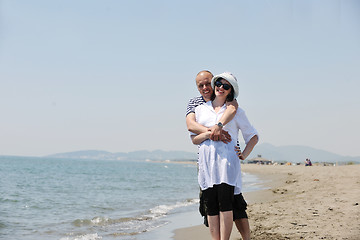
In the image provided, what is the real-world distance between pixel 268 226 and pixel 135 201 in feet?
27.3

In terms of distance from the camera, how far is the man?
2.81m

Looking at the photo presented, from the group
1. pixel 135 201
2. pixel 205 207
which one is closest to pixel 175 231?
pixel 205 207

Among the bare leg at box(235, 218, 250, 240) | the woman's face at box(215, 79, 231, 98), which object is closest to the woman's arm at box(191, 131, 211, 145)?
the woman's face at box(215, 79, 231, 98)

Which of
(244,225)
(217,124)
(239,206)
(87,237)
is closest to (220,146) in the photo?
(217,124)

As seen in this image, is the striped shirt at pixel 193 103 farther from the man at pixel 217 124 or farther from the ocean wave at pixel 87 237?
the ocean wave at pixel 87 237

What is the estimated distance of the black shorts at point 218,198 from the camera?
2.82m

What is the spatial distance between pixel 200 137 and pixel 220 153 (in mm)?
221

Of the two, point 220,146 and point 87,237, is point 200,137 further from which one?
point 87,237

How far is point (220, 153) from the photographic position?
9.29 ft

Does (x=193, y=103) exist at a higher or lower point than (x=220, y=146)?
higher

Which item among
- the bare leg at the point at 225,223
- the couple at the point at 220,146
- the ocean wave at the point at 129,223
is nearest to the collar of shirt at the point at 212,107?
the couple at the point at 220,146

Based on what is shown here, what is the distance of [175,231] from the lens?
6.56 metres

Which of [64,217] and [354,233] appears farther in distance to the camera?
[64,217]

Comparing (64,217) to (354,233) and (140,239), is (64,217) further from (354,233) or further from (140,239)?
(354,233)
